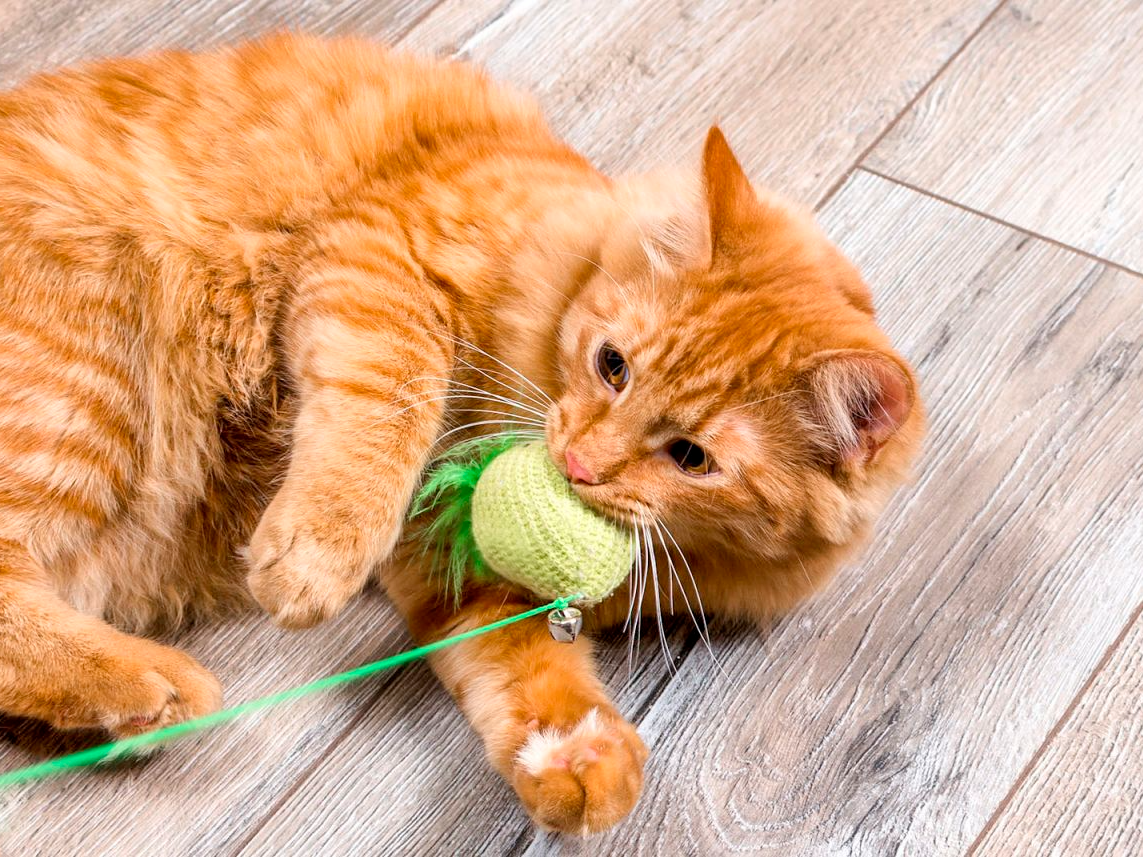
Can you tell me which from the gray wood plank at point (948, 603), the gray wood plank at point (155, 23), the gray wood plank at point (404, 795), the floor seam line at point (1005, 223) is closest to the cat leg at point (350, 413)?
the gray wood plank at point (404, 795)

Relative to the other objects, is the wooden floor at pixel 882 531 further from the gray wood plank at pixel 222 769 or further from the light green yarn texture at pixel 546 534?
the light green yarn texture at pixel 546 534

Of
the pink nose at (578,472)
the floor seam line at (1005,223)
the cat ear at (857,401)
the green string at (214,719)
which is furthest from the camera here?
the floor seam line at (1005,223)

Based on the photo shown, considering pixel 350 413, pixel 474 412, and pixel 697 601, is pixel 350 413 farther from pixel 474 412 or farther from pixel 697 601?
pixel 697 601

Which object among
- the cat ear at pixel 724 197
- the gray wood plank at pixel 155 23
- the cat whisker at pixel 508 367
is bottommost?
the cat whisker at pixel 508 367

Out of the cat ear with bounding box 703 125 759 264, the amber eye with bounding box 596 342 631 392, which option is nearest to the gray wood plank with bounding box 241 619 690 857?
the amber eye with bounding box 596 342 631 392

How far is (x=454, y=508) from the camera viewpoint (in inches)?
54.9

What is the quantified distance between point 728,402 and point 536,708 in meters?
0.46

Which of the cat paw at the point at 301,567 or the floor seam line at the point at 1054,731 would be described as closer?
the cat paw at the point at 301,567

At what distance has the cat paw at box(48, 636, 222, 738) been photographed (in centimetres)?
129

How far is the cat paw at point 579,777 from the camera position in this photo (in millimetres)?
1192

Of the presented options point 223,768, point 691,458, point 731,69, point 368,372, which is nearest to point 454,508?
point 368,372

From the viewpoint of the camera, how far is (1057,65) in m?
2.13

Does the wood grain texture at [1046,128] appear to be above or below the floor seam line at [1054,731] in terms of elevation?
above

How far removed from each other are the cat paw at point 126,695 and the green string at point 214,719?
22 millimetres
